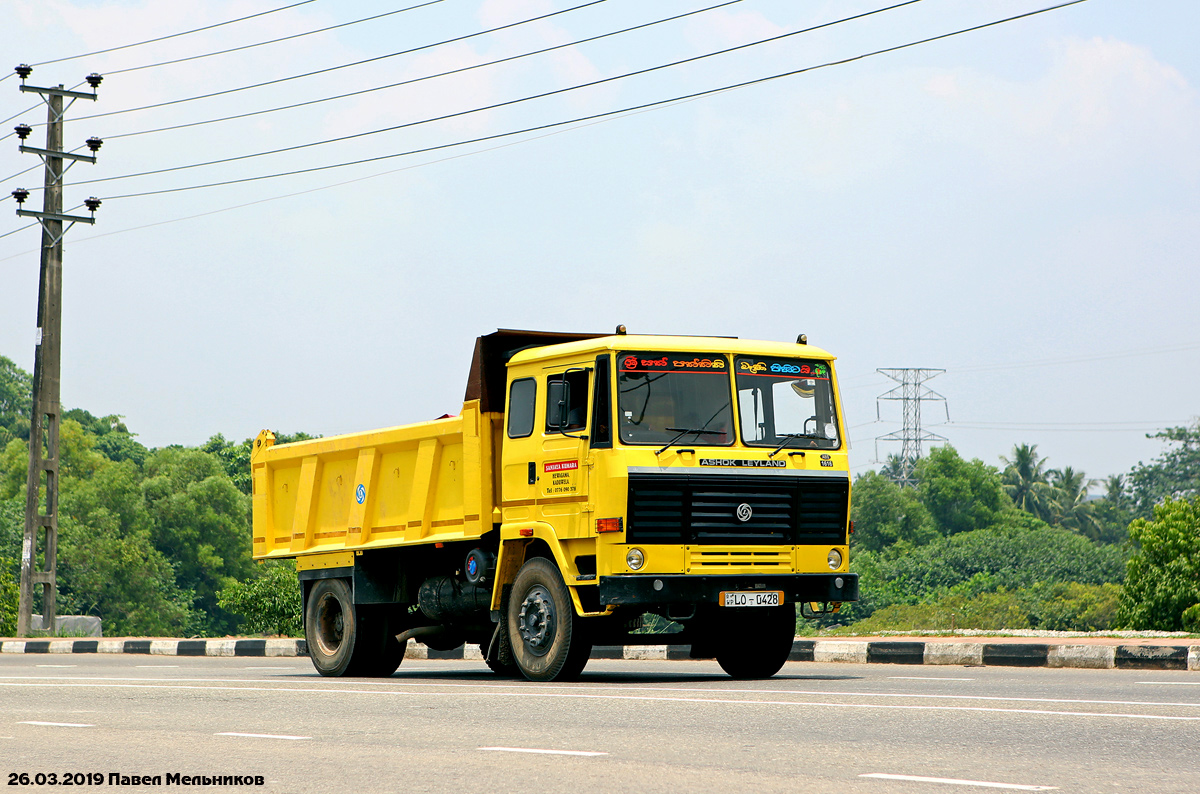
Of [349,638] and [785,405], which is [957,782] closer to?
[785,405]

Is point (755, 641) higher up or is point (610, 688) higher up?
point (755, 641)

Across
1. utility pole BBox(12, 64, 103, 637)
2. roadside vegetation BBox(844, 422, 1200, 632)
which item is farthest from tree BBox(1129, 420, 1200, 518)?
utility pole BBox(12, 64, 103, 637)

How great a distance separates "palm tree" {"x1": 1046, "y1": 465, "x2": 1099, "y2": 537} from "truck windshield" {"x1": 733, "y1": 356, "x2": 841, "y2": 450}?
118735 mm

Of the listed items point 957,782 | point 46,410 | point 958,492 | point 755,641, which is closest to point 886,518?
point 958,492

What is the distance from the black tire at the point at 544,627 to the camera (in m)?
12.9

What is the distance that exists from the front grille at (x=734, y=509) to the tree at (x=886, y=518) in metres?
104

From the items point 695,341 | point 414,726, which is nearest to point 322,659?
point 695,341

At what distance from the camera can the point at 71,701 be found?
11.7 meters

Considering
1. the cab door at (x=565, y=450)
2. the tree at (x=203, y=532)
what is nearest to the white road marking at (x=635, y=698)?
the cab door at (x=565, y=450)

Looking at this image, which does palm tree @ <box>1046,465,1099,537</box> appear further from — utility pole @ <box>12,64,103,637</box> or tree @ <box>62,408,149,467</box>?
utility pole @ <box>12,64,103,637</box>

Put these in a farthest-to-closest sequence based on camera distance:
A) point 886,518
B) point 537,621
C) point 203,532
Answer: point 886,518, point 203,532, point 537,621

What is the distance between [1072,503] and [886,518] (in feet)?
70.7

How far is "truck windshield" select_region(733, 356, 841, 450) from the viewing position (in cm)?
1330

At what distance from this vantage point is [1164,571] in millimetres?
47438
